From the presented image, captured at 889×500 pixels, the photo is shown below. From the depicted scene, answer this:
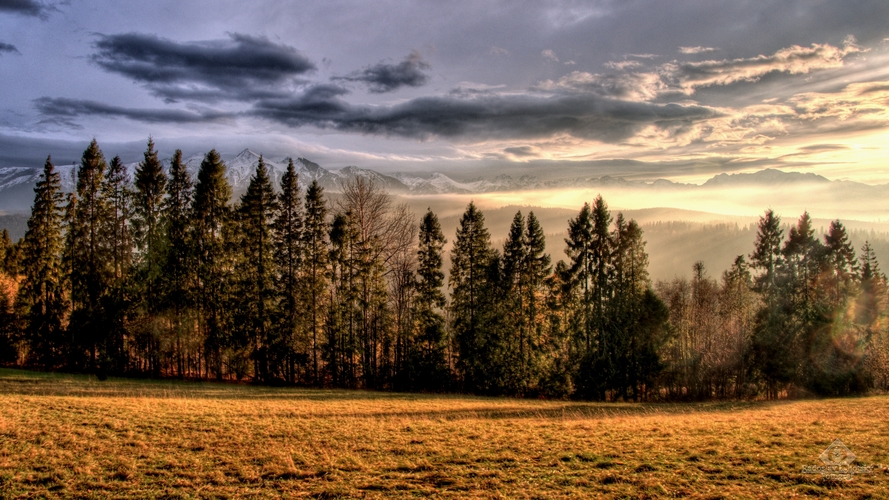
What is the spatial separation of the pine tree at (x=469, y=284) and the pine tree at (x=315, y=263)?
11730 millimetres

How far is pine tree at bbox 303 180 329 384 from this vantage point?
127 feet

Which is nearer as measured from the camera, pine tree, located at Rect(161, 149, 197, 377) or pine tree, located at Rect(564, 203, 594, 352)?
pine tree, located at Rect(161, 149, 197, 377)

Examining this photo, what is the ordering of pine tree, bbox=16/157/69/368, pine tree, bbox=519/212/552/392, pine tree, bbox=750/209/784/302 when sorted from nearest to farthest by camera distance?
pine tree, bbox=16/157/69/368 < pine tree, bbox=519/212/552/392 < pine tree, bbox=750/209/784/302

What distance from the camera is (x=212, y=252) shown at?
36781mm

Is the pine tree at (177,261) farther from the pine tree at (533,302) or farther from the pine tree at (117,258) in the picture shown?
the pine tree at (533,302)

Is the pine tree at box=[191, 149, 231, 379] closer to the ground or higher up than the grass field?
higher up

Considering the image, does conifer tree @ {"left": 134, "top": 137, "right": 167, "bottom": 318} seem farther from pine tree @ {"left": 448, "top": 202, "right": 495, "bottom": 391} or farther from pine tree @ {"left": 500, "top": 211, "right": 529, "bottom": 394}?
pine tree @ {"left": 500, "top": 211, "right": 529, "bottom": 394}

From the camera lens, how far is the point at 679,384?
44.8 m

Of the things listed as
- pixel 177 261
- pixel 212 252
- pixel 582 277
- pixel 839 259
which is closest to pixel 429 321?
pixel 582 277

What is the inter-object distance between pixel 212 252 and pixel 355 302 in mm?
12678

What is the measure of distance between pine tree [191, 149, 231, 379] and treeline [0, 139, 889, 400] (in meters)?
0.12

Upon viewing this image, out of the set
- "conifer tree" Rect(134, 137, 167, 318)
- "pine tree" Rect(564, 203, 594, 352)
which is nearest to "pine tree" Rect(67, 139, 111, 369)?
"conifer tree" Rect(134, 137, 167, 318)

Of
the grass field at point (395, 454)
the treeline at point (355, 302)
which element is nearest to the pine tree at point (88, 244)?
the treeline at point (355, 302)

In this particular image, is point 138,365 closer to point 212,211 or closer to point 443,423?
point 212,211
